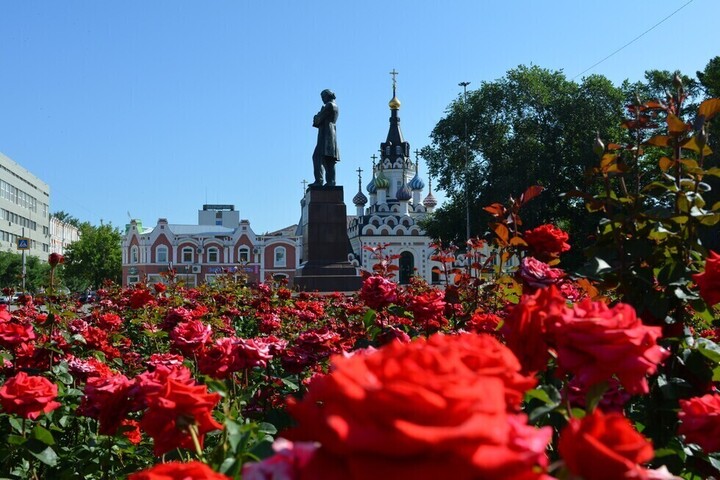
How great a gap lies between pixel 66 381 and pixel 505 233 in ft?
7.40

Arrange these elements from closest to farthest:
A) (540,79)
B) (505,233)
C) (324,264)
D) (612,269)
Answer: (612,269), (505,233), (324,264), (540,79)

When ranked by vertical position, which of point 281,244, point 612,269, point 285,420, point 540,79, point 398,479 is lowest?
point 285,420

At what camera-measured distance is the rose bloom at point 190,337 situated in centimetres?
261

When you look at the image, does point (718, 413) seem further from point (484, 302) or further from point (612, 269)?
point (484, 302)

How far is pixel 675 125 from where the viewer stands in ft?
8.39

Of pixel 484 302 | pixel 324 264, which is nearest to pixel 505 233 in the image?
pixel 484 302

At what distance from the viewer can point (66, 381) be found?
3508 mm

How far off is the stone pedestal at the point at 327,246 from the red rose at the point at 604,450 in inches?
685

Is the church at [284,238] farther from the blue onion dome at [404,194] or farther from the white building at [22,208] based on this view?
the white building at [22,208]

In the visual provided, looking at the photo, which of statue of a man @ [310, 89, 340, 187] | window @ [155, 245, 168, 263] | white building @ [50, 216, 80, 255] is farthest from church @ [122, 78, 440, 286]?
white building @ [50, 216, 80, 255]

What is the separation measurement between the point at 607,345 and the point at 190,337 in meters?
1.82

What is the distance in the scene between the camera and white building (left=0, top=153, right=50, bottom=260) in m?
62.8

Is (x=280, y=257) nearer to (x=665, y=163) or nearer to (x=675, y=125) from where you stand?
(x=665, y=163)

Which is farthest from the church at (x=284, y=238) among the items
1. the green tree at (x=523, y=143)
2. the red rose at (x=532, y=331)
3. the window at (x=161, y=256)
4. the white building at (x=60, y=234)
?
the red rose at (x=532, y=331)
